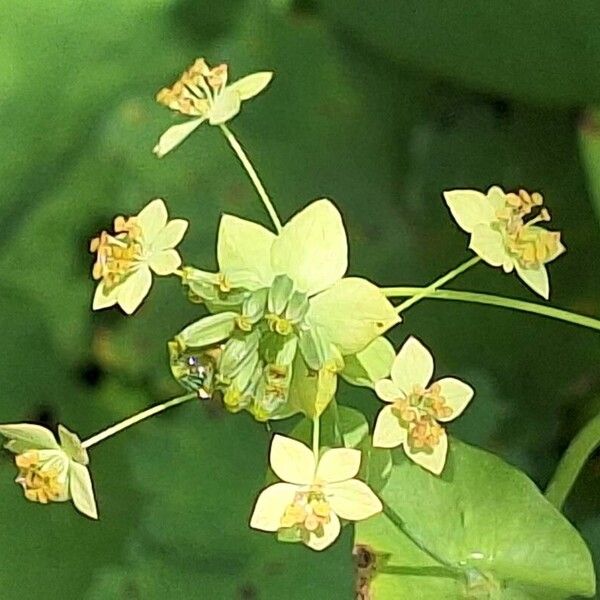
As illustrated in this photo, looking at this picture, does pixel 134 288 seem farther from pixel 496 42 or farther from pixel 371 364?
pixel 496 42

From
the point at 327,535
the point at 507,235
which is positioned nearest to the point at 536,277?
the point at 507,235

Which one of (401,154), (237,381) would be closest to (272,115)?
(401,154)

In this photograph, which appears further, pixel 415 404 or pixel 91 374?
pixel 91 374

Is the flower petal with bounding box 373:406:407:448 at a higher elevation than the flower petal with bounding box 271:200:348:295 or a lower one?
lower

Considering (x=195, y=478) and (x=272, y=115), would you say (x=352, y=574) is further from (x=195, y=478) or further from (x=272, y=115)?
(x=272, y=115)

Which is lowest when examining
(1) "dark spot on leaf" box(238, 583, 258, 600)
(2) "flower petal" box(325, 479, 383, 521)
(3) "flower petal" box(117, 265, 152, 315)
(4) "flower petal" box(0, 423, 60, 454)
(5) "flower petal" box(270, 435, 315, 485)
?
(1) "dark spot on leaf" box(238, 583, 258, 600)

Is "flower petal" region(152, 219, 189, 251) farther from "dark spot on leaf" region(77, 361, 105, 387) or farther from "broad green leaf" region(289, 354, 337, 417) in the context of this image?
"dark spot on leaf" region(77, 361, 105, 387)

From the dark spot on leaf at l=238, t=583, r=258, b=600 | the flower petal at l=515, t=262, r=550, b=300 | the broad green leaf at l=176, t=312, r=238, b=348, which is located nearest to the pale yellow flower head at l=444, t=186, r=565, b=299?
the flower petal at l=515, t=262, r=550, b=300
